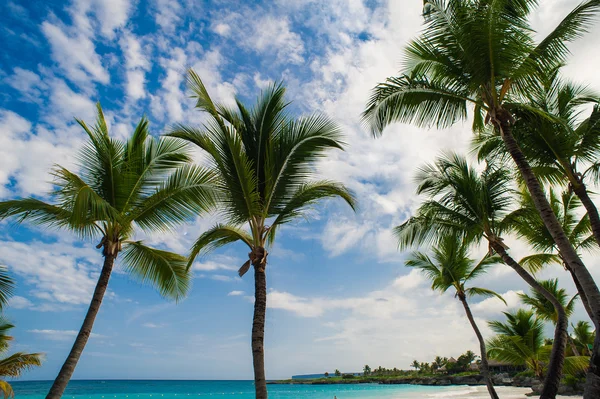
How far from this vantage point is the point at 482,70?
6.78m

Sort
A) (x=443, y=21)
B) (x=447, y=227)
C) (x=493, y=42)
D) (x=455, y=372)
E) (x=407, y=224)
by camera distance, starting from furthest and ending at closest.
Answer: (x=455, y=372) → (x=407, y=224) → (x=447, y=227) → (x=443, y=21) → (x=493, y=42)

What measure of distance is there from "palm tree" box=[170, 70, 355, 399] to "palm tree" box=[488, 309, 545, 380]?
15640mm

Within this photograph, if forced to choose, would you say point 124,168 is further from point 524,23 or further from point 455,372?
point 455,372

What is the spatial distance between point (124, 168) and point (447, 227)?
8006 millimetres

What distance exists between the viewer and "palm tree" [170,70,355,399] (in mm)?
6773

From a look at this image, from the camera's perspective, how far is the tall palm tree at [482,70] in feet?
21.0

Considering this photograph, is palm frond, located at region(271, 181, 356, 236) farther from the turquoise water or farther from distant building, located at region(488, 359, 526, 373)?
distant building, located at region(488, 359, 526, 373)

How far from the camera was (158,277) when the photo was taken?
9.41 metres

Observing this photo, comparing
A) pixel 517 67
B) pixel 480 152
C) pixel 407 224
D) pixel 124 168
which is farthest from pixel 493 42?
pixel 124 168

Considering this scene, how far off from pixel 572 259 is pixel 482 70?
136 inches

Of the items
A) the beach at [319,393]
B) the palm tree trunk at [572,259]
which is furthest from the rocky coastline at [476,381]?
the palm tree trunk at [572,259]

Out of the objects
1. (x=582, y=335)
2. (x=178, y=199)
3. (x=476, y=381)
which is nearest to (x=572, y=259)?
(x=178, y=199)

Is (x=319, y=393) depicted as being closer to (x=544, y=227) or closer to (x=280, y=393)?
(x=280, y=393)

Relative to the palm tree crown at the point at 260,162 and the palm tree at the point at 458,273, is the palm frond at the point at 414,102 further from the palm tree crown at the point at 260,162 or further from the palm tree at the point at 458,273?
the palm tree at the point at 458,273
